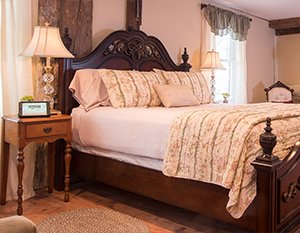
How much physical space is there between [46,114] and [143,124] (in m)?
0.84

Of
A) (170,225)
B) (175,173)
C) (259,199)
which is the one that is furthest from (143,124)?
(259,199)

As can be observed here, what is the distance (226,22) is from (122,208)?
365 cm

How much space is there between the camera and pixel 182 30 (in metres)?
4.81

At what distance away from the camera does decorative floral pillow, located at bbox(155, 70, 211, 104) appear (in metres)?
3.83

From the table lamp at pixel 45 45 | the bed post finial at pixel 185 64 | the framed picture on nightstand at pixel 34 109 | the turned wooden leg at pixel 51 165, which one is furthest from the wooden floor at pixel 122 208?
the bed post finial at pixel 185 64

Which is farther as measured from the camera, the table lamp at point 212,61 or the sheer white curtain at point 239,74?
the sheer white curtain at point 239,74

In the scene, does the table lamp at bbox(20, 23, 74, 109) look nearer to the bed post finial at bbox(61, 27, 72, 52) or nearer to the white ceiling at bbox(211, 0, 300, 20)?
the bed post finial at bbox(61, 27, 72, 52)

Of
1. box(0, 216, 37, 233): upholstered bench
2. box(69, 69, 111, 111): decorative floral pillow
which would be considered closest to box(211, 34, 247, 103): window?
box(69, 69, 111, 111): decorative floral pillow

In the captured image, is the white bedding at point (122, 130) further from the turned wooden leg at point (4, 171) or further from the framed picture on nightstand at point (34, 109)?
the turned wooden leg at point (4, 171)

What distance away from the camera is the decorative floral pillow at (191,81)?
12.6 feet

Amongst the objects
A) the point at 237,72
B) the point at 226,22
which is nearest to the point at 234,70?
the point at 237,72

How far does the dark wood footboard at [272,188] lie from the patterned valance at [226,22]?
3.42 m

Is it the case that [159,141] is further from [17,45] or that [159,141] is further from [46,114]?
[17,45]

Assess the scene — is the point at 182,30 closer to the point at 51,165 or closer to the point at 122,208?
the point at 51,165
